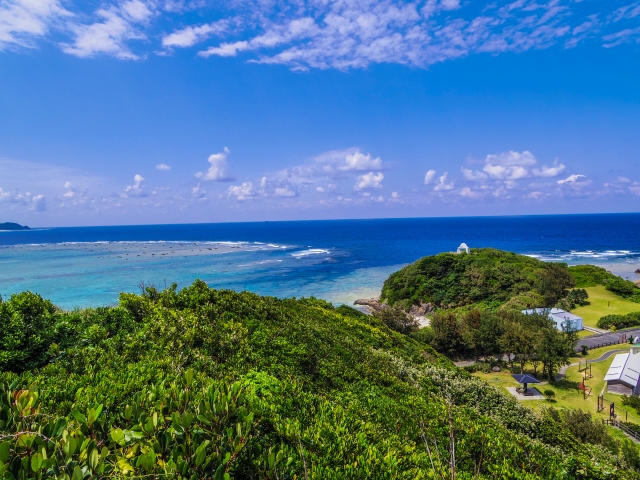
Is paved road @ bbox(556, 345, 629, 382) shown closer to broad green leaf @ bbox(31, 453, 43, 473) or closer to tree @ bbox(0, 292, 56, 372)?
tree @ bbox(0, 292, 56, 372)

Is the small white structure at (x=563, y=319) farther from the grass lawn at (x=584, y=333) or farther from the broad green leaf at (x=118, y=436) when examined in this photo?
the broad green leaf at (x=118, y=436)

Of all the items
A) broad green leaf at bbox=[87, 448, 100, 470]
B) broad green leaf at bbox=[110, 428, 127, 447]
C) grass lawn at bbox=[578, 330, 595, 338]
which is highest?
broad green leaf at bbox=[87, 448, 100, 470]

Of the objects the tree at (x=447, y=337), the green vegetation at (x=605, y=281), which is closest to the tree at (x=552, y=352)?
the tree at (x=447, y=337)

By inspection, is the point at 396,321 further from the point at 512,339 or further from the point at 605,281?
the point at 605,281

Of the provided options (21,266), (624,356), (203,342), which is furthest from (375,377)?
(21,266)

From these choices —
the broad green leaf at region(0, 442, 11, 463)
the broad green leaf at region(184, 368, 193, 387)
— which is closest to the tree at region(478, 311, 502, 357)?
the broad green leaf at region(184, 368, 193, 387)

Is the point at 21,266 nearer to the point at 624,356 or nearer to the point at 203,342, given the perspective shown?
the point at 203,342
